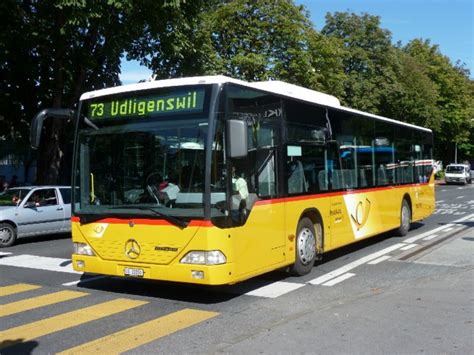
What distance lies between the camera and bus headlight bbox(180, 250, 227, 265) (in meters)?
6.91

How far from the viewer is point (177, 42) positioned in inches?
785

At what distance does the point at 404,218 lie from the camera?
14.4 meters

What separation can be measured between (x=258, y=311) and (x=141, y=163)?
2.46 metres

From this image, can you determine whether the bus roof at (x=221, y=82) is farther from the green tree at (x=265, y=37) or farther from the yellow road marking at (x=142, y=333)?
the green tree at (x=265, y=37)

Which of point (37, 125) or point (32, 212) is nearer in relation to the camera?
point (37, 125)

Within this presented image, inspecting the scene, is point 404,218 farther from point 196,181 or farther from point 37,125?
point 37,125

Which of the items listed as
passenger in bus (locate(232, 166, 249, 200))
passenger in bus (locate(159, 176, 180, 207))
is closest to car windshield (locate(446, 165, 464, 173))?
passenger in bus (locate(232, 166, 249, 200))

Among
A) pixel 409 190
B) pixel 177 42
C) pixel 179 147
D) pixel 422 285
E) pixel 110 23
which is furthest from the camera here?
pixel 177 42

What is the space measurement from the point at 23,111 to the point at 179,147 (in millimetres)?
17782

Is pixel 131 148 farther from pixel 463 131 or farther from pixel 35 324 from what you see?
pixel 463 131

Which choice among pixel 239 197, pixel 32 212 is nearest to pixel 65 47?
pixel 32 212

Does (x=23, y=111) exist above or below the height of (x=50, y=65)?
below

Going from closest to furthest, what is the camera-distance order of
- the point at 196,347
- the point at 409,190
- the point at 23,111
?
the point at 196,347, the point at 409,190, the point at 23,111

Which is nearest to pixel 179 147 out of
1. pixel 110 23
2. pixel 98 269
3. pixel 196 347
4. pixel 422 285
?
pixel 98 269
